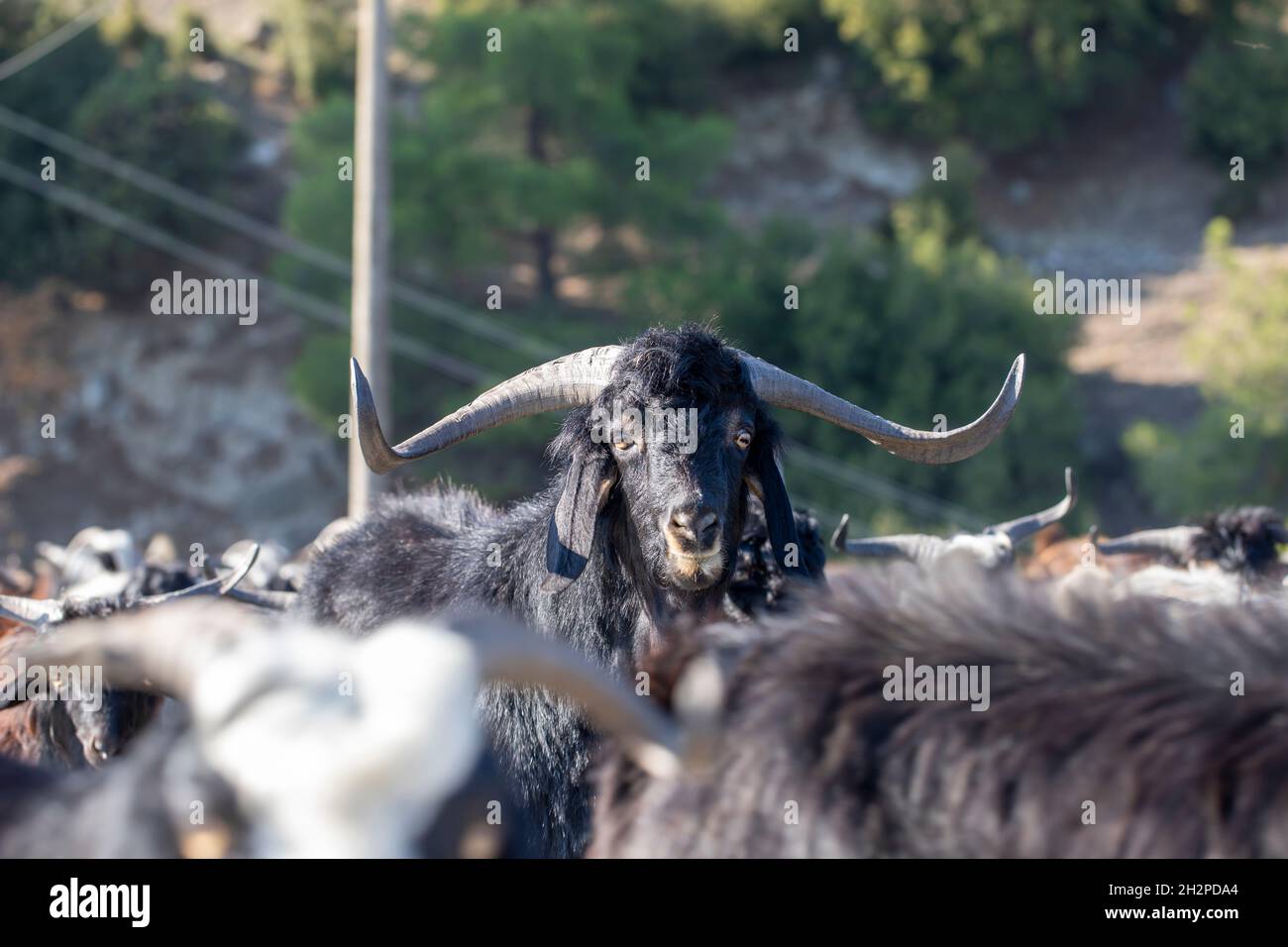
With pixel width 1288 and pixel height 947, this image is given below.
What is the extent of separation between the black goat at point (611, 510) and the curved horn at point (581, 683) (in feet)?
7.63

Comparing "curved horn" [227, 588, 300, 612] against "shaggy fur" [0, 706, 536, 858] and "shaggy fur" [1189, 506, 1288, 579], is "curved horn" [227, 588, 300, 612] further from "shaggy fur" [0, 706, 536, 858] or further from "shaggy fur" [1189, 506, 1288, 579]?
"shaggy fur" [1189, 506, 1288, 579]

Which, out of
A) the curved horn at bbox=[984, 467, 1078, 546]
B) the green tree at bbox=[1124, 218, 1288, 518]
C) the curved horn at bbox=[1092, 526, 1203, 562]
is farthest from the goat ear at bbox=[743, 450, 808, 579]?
the green tree at bbox=[1124, 218, 1288, 518]

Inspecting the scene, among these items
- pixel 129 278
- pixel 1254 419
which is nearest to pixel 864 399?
pixel 1254 419

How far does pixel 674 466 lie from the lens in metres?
5.36

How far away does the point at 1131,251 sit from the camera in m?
35.4

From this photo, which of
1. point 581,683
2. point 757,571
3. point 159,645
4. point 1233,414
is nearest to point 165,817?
point 159,645

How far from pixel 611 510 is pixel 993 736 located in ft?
10.1

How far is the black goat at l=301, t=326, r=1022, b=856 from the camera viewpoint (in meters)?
5.34

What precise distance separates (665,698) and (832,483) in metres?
21.0

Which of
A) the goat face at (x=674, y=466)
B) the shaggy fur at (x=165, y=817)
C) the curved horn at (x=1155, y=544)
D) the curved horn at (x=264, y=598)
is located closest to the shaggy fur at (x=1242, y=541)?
Answer: the curved horn at (x=1155, y=544)

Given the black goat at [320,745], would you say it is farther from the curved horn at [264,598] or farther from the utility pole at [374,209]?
the utility pole at [374,209]

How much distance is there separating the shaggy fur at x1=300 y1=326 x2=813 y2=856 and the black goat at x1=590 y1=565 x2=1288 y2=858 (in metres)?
2.23

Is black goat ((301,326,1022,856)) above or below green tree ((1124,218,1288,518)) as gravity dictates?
below
